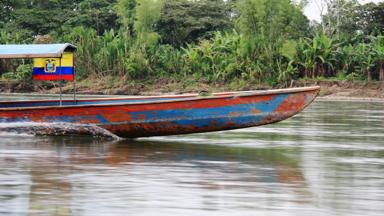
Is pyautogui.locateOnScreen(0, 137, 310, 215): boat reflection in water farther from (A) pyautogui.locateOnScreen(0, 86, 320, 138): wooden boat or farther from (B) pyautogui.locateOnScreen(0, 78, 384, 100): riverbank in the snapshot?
(B) pyautogui.locateOnScreen(0, 78, 384, 100): riverbank

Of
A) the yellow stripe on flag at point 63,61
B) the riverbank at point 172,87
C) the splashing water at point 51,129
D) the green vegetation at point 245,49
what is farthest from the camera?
the green vegetation at point 245,49

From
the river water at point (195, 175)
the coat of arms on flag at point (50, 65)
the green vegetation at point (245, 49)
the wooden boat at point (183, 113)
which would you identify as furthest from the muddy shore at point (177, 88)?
the wooden boat at point (183, 113)

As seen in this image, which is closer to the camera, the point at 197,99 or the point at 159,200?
the point at 159,200

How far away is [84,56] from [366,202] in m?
31.7

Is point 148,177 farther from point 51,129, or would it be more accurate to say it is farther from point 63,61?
point 63,61

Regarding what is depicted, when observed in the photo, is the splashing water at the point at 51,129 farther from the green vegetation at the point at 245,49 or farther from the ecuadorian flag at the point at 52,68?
the green vegetation at the point at 245,49

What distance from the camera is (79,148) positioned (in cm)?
1298

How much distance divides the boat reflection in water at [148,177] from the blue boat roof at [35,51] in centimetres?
149

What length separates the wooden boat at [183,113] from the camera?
44.0 feet

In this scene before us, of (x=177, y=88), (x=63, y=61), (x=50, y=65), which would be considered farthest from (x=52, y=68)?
(x=177, y=88)

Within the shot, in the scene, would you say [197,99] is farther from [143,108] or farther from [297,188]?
[297,188]

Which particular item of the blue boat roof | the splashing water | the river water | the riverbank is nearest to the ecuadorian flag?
the blue boat roof

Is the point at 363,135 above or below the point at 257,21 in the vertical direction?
below

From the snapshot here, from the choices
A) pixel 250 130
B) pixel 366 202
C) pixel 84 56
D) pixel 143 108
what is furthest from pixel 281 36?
pixel 366 202
